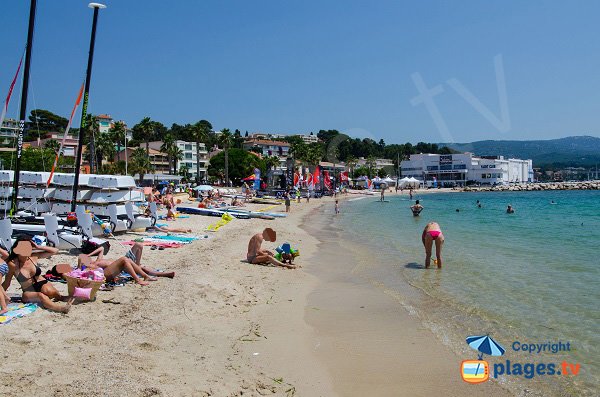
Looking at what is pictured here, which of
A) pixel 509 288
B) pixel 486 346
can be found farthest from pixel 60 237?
pixel 509 288

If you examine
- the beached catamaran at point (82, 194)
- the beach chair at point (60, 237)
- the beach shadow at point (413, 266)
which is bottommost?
the beach shadow at point (413, 266)

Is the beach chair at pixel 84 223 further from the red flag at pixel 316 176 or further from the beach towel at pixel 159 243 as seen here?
the red flag at pixel 316 176

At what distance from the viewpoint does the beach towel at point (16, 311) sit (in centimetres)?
618

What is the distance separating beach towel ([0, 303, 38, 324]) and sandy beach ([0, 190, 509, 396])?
100 mm

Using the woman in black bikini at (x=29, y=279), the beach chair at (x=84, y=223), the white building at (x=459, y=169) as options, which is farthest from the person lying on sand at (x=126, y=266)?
the white building at (x=459, y=169)

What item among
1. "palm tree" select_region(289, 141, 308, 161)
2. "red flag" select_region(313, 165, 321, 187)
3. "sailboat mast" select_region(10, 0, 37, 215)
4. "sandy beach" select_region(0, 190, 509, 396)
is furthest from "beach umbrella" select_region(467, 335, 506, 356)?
"palm tree" select_region(289, 141, 308, 161)

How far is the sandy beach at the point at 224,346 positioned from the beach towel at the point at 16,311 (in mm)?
100

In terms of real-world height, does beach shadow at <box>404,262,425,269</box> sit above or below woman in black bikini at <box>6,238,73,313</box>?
below

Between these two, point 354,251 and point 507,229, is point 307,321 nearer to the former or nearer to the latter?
point 354,251

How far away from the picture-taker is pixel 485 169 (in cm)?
12825

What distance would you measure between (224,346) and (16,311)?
2.90 meters

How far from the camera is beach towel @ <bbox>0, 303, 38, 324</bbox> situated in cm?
618

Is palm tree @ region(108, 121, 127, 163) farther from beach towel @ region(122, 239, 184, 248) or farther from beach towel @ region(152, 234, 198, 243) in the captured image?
beach towel @ region(122, 239, 184, 248)

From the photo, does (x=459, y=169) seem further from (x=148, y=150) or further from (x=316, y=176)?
(x=148, y=150)
